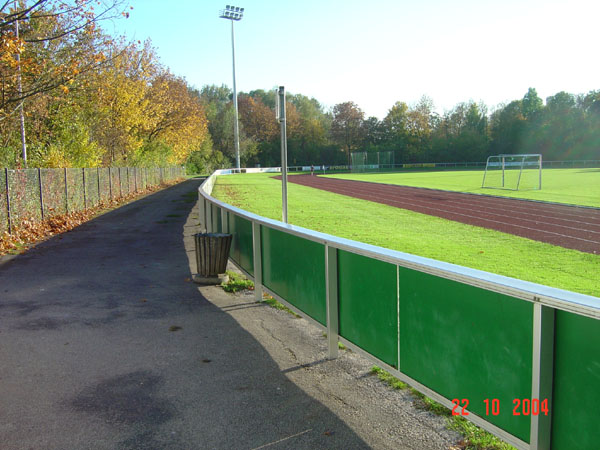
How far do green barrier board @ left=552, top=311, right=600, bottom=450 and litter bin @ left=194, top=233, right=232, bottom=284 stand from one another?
21.8ft

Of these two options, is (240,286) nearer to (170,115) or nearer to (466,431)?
(466,431)

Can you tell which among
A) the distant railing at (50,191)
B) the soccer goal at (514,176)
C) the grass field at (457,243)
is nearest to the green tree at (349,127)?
the soccer goal at (514,176)

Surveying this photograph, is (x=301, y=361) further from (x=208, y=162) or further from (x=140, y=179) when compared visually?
(x=208, y=162)

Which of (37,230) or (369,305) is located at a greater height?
(369,305)

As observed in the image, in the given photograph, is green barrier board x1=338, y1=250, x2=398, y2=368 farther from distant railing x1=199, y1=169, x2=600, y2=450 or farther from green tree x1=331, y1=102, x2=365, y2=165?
green tree x1=331, y1=102, x2=365, y2=165

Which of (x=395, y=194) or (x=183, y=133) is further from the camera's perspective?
(x=183, y=133)

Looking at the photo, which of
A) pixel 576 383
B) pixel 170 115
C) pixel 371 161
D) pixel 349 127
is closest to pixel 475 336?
pixel 576 383

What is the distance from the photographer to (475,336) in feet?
11.0

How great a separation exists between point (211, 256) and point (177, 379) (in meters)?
4.01

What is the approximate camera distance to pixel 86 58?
17.2 metres

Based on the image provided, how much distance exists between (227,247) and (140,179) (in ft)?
103

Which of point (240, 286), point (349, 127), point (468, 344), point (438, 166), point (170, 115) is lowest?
point (240, 286)

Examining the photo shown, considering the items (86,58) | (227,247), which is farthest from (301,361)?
(86,58)

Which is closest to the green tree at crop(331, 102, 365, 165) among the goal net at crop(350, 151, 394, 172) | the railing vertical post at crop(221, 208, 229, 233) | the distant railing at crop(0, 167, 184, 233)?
the goal net at crop(350, 151, 394, 172)
